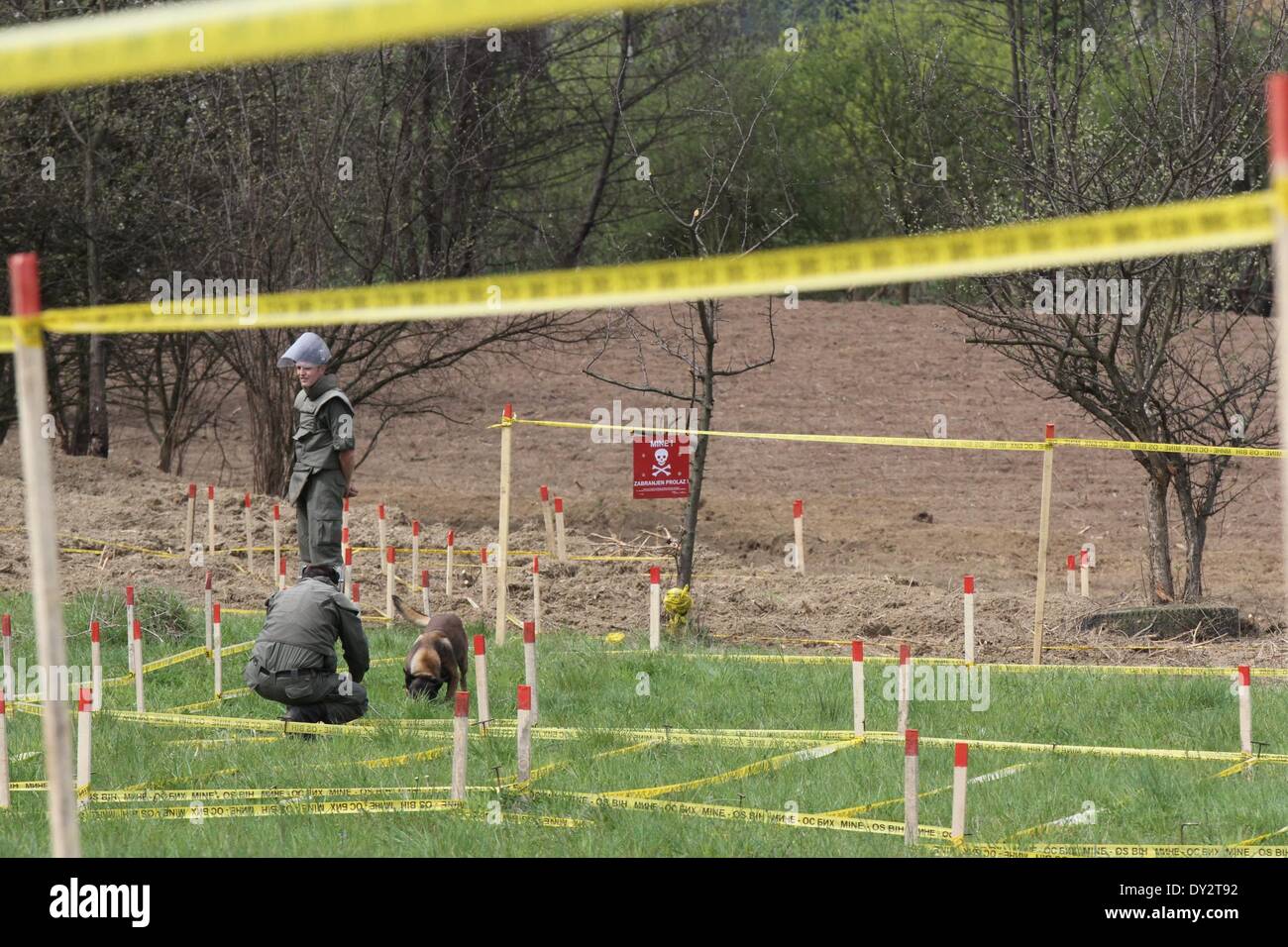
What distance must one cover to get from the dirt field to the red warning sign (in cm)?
106

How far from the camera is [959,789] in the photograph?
605 centimetres

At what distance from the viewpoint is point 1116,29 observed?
55.0 ft

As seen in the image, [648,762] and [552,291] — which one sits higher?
[552,291]

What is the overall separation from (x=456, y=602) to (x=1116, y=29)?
9.00m

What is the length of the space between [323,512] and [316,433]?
0.50 meters

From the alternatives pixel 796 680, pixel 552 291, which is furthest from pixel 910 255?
pixel 796 680

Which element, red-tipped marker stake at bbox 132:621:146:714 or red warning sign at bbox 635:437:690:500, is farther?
red warning sign at bbox 635:437:690:500

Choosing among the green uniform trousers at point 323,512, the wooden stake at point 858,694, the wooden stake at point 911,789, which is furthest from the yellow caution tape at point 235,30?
the green uniform trousers at point 323,512

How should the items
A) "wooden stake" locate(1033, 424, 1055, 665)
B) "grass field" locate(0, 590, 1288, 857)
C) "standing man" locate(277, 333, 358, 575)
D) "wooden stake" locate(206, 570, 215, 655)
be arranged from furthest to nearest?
"wooden stake" locate(1033, 424, 1055, 665) → "wooden stake" locate(206, 570, 215, 655) → "standing man" locate(277, 333, 358, 575) → "grass field" locate(0, 590, 1288, 857)

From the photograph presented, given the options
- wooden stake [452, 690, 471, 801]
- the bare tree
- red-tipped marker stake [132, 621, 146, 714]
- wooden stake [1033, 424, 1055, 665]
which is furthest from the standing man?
wooden stake [1033, 424, 1055, 665]

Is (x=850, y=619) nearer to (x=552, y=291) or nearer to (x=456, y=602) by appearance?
(x=456, y=602)

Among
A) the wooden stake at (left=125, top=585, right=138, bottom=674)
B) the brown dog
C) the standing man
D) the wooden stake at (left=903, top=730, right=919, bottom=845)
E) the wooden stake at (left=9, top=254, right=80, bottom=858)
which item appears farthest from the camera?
the standing man

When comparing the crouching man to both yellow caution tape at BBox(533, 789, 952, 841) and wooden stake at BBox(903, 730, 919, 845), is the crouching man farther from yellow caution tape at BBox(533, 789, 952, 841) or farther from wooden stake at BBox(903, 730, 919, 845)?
wooden stake at BBox(903, 730, 919, 845)
